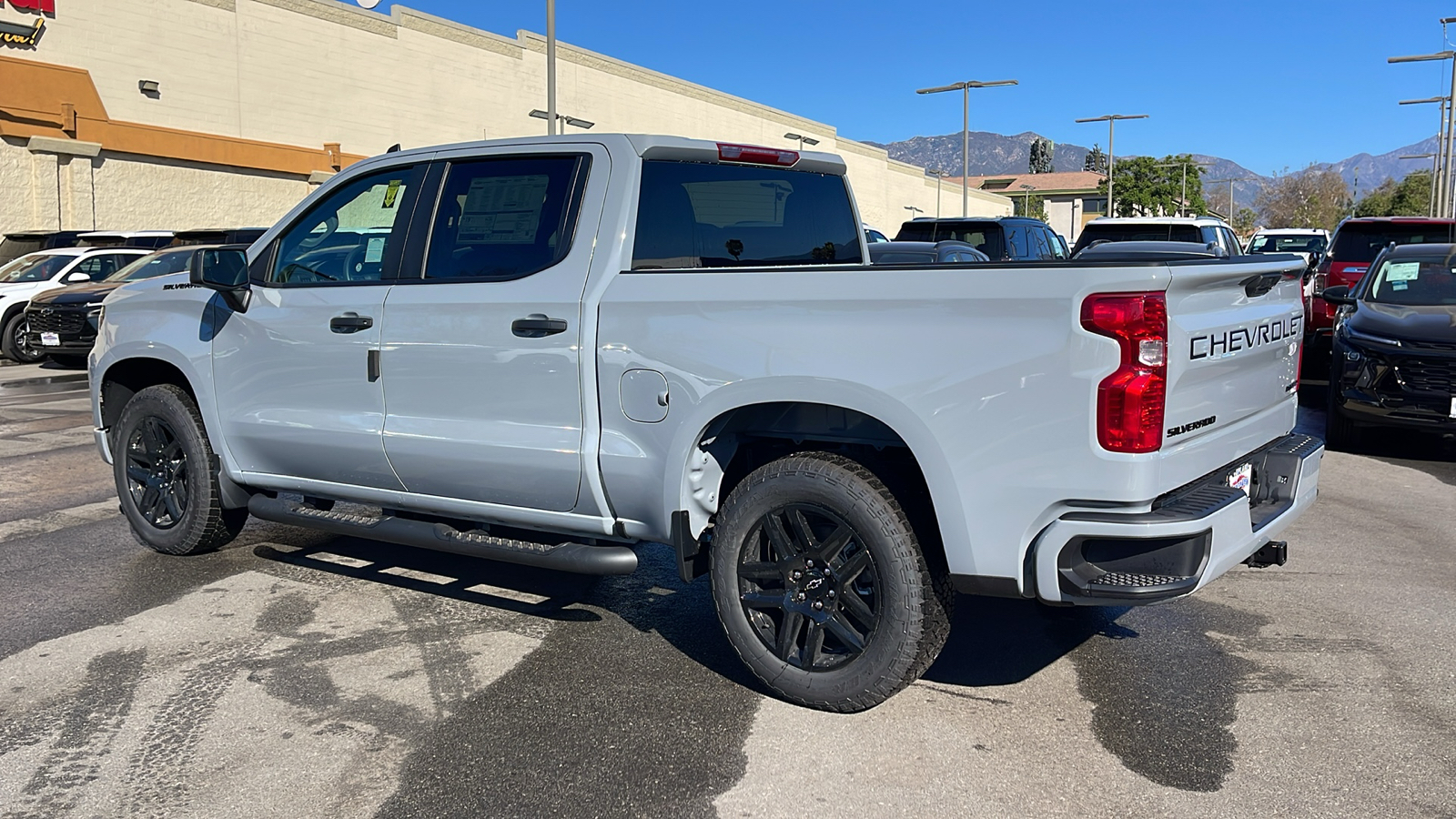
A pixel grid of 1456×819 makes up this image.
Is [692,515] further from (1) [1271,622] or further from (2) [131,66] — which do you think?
(2) [131,66]

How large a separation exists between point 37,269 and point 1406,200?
280 feet

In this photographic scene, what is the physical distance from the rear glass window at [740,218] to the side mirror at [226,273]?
82.7 inches

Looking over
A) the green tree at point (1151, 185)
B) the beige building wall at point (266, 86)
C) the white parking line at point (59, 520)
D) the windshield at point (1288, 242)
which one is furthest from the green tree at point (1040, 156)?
the white parking line at point (59, 520)

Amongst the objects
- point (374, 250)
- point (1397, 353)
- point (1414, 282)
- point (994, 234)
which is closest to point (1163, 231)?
point (994, 234)

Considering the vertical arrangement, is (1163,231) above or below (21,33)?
below

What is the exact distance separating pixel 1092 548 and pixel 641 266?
6.69 ft

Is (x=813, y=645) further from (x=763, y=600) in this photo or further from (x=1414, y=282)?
(x=1414, y=282)

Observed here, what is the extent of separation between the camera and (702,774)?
382 centimetres

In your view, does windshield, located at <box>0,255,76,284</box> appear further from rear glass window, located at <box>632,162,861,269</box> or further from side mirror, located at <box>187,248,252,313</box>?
rear glass window, located at <box>632,162,861,269</box>

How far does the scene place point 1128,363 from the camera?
11.9 feet

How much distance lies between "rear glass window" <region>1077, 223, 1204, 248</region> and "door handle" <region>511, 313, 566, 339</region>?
1418cm

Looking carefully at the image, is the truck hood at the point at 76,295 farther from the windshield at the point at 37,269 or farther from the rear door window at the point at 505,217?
the rear door window at the point at 505,217

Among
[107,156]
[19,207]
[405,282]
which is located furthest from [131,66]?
[405,282]

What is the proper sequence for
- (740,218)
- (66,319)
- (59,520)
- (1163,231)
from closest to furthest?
(740,218) < (59,520) < (66,319) < (1163,231)
